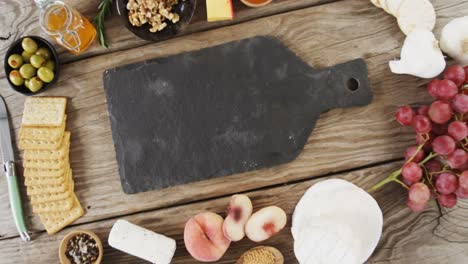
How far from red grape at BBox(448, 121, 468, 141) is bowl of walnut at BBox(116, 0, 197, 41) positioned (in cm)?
59

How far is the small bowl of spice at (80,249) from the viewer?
985 mm

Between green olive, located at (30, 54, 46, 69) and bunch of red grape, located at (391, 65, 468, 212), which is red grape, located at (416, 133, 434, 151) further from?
green olive, located at (30, 54, 46, 69)

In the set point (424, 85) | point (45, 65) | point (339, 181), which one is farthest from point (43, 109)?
point (424, 85)

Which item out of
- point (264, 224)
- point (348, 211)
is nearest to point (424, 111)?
point (348, 211)

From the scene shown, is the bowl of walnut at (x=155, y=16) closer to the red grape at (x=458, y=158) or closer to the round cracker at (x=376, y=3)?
the round cracker at (x=376, y=3)

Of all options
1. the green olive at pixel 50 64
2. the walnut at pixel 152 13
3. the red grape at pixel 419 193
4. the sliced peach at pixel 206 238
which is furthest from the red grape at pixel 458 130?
the green olive at pixel 50 64

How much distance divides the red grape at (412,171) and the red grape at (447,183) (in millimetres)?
40

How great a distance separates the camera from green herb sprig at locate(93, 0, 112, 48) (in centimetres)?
103

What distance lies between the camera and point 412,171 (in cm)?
91

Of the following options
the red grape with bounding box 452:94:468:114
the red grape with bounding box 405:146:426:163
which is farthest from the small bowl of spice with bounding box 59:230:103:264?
the red grape with bounding box 452:94:468:114

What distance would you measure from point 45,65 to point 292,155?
23.4 inches

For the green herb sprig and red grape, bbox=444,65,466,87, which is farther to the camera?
the green herb sprig

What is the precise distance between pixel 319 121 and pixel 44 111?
0.63 metres

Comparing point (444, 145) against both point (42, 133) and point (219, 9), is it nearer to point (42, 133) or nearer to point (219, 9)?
point (219, 9)
